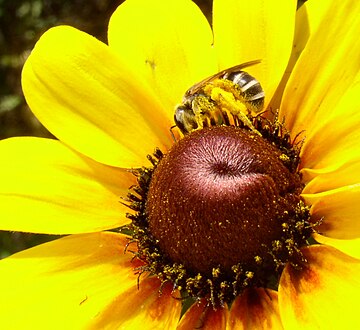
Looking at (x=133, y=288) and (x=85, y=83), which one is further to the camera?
(x=85, y=83)

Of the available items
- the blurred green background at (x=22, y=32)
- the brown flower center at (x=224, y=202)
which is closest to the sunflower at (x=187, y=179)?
the brown flower center at (x=224, y=202)

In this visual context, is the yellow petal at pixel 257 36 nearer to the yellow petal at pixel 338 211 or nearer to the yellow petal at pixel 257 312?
the yellow petal at pixel 338 211

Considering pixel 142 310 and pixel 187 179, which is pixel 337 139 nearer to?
pixel 187 179

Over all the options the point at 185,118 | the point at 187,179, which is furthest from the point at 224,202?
the point at 185,118

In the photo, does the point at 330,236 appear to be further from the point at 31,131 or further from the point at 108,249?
the point at 31,131

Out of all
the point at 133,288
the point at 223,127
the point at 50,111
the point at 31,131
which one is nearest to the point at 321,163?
the point at 223,127

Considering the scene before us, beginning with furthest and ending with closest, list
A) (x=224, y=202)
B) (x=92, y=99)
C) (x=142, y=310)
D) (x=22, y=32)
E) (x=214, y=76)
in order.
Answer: (x=22, y=32), (x=92, y=99), (x=214, y=76), (x=142, y=310), (x=224, y=202)
